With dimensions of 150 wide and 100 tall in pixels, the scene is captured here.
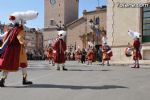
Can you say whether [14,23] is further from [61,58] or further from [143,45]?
[143,45]

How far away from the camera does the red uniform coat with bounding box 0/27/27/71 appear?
11.3 m

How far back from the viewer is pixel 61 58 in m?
19.1

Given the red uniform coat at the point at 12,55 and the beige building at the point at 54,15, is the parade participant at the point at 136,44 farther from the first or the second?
the beige building at the point at 54,15

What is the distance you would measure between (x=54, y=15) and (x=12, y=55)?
74595mm

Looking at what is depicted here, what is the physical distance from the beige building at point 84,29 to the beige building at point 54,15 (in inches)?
143

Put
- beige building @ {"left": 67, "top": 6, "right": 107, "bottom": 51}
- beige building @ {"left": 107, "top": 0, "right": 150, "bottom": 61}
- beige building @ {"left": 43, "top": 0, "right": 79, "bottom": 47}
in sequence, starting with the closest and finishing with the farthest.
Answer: beige building @ {"left": 107, "top": 0, "right": 150, "bottom": 61}
beige building @ {"left": 67, "top": 6, "right": 107, "bottom": 51}
beige building @ {"left": 43, "top": 0, "right": 79, "bottom": 47}

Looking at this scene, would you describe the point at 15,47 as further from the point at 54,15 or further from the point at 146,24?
the point at 54,15

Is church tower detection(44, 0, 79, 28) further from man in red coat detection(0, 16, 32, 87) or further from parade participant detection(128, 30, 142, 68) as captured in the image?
man in red coat detection(0, 16, 32, 87)

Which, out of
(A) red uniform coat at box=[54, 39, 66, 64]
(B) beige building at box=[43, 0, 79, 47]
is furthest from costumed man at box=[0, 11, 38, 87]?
(B) beige building at box=[43, 0, 79, 47]

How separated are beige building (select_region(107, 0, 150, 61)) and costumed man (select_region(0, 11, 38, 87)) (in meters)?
19.0

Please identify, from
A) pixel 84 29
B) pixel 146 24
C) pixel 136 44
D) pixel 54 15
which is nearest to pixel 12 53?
pixel 136 44

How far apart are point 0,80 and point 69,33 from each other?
2796 inches

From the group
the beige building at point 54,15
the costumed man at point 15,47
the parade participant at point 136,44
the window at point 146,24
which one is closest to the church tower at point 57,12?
the beige building at point 54,15

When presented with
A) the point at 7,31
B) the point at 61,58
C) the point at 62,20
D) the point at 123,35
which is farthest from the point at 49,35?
the point at 7,31
